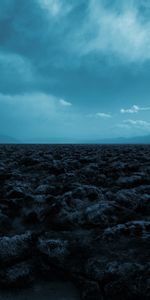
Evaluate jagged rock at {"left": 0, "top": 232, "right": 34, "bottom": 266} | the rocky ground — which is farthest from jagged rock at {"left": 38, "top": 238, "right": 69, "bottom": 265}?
jagged rock at {"left": 0, "top": 232, "right": 34, "bottom": 266}

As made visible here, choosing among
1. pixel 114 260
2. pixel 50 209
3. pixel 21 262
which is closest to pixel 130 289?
pixel 114 260

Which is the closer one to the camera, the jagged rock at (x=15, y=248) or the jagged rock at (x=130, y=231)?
the jagged rock at (x=15, y=248)

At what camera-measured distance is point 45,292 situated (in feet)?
8.00

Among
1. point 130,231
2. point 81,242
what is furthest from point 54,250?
point 130,231

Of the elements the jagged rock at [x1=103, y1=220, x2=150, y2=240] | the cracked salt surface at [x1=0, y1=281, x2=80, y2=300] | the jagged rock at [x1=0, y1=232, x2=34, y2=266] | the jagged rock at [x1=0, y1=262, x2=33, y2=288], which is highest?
the jagged rock at [x1=103, y1=220, x2=150, y2=240]

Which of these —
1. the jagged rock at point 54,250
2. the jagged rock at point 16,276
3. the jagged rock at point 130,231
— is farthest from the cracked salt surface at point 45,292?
the jagged rock at point 130,231

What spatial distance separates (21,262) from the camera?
8.91ft

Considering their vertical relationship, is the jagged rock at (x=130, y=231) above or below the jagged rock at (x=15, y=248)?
above

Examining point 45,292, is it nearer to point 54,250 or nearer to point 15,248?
point 54,250

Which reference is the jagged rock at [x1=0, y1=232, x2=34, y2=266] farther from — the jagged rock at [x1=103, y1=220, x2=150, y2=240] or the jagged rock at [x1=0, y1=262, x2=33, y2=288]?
the jagged rock at [x1=103, y1=220, x2=150, y2=240]

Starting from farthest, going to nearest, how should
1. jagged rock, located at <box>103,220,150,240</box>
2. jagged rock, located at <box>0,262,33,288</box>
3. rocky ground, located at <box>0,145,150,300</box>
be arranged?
jagged rock, located at <box>103,220,150,240</box>, jagged rock, located at <box>0,262,33,288</box>, rocky ground, located at <box>0,145,150,300</box>

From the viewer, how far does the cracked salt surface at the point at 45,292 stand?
7.78ft

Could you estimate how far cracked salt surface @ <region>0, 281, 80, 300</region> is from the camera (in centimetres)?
237

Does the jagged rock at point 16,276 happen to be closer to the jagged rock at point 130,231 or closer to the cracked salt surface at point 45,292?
the cracked salt surface at point 45,292
